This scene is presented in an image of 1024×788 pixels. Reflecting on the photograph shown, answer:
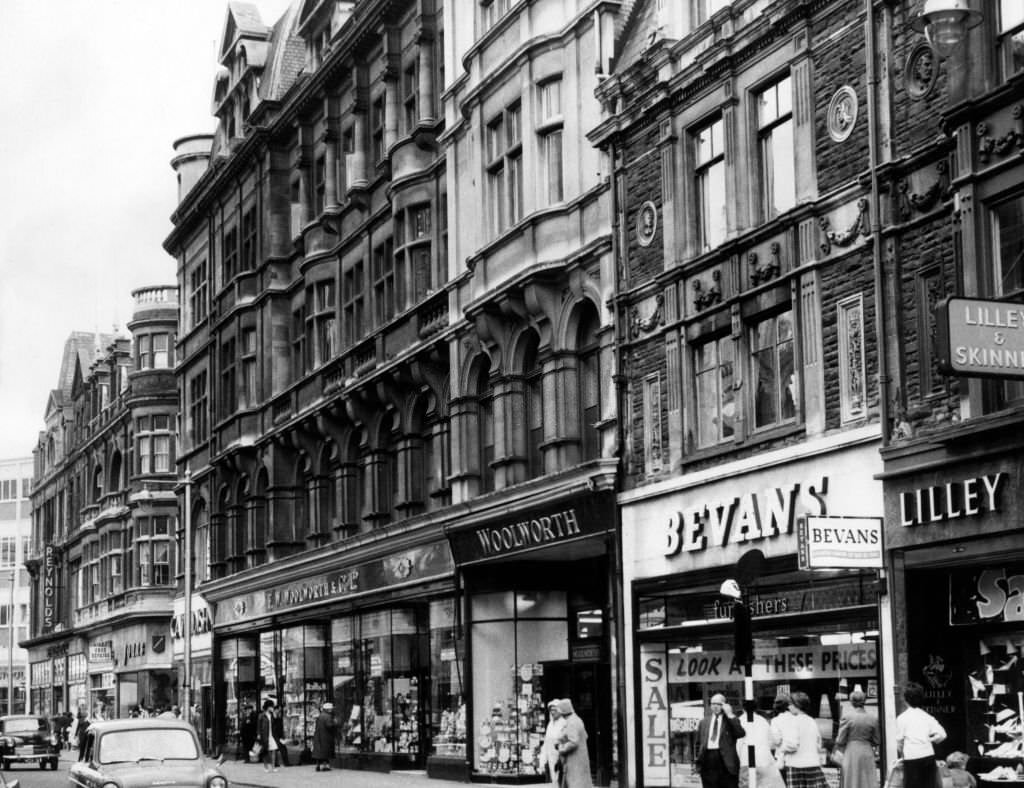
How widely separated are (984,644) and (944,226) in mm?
4962

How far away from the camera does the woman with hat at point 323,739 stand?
4172cm

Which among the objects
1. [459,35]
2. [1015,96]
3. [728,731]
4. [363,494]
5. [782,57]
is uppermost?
[459,35]

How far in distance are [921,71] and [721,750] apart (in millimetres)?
8623

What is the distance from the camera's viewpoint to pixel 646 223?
2905 cm

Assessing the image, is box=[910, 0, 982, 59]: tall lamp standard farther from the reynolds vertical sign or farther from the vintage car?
the reynolds vertical sign

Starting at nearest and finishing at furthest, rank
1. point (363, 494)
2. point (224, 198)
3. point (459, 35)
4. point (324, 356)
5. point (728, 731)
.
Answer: point (728, 731)
point (459, 35)
point (363, 494)
point (324, 356)
point (224, 198)

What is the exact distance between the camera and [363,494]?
143 feet

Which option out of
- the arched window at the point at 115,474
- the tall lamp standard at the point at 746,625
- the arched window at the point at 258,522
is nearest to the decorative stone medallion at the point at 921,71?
the tall lamp standard at the point at 746,625

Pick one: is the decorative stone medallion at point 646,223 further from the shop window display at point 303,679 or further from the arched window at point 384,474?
the shop window display at point 303,679

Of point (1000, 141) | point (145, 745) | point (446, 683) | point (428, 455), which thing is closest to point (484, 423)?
point (428, 455)

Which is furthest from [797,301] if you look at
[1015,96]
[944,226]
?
[1015,96]

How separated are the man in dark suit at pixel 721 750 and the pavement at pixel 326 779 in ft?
43.8

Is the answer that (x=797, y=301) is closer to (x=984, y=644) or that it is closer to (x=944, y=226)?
(x=944, y=226)

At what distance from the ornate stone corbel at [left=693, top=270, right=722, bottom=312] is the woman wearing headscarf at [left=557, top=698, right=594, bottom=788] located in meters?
7.17
